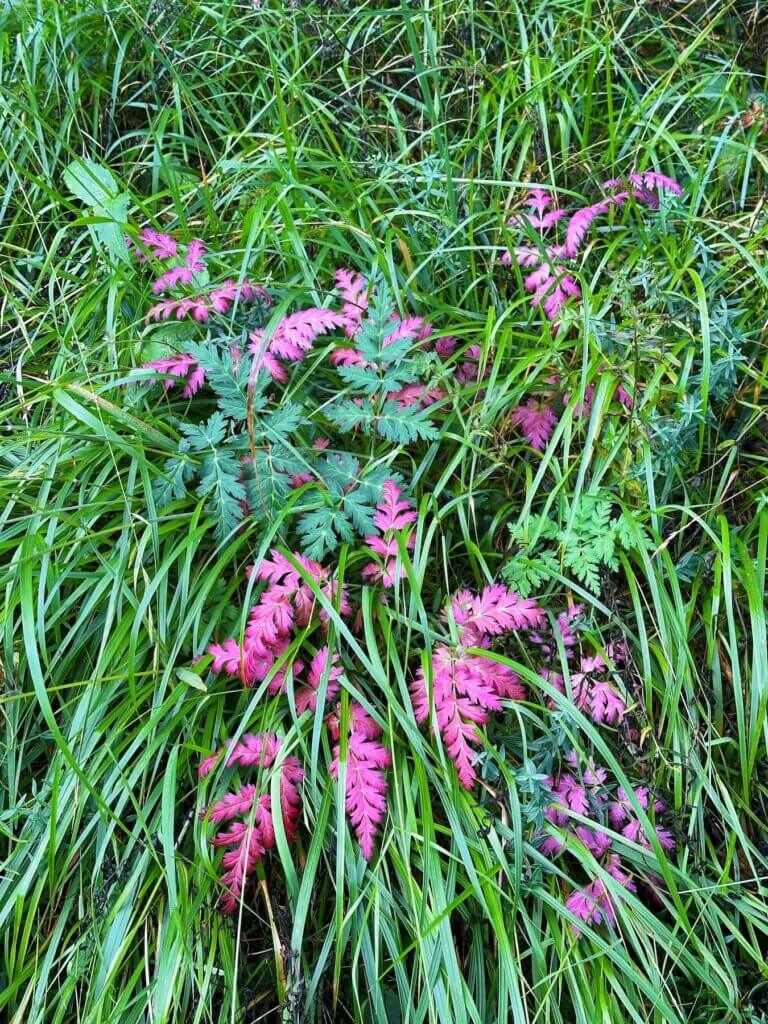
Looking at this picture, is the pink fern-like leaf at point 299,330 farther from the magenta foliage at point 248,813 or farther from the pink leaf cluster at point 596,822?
the pink leaf cluster at point 596,822

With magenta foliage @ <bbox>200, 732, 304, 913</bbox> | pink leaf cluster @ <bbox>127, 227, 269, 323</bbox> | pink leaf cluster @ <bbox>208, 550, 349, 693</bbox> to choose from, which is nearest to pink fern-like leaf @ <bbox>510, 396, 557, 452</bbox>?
pink leaf cluster @ <bbox>208, 550, 349, 693</bbox>

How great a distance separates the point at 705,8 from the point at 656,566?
215 centimetres

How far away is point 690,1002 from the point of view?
171cm

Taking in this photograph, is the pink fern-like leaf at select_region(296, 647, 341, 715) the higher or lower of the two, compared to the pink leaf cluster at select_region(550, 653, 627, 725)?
higher

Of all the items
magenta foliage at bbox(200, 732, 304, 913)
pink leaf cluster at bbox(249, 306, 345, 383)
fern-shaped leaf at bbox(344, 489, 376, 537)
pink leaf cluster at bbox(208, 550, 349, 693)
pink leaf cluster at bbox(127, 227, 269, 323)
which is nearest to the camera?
magenta foliage at bbox(200, 732, 304, 913)

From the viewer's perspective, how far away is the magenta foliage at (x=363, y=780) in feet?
5.41

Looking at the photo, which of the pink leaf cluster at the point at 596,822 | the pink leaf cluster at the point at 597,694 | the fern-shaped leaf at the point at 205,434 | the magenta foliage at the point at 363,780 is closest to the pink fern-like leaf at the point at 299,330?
the fern-shaped leaf at the point at 205,434

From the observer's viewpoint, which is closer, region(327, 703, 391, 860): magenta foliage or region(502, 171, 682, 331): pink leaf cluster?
region(327, 703, 391, 860): magenta foliage

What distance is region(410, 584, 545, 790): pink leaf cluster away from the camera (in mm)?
1701

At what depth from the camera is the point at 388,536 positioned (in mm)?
1882

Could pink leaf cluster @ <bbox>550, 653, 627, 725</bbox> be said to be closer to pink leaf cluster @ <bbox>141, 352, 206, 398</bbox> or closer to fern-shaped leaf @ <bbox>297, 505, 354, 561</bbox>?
fern-shaped leaf @ <bbox>297, 505, 354, 561</bbox>

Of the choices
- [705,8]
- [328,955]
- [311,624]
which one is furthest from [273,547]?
[705,8]

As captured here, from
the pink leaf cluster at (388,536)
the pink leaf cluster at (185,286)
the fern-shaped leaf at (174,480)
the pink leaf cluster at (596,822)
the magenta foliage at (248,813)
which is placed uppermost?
the pink leaf cluster at (185,286)

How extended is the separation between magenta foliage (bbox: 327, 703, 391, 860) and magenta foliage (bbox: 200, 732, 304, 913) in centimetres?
11
